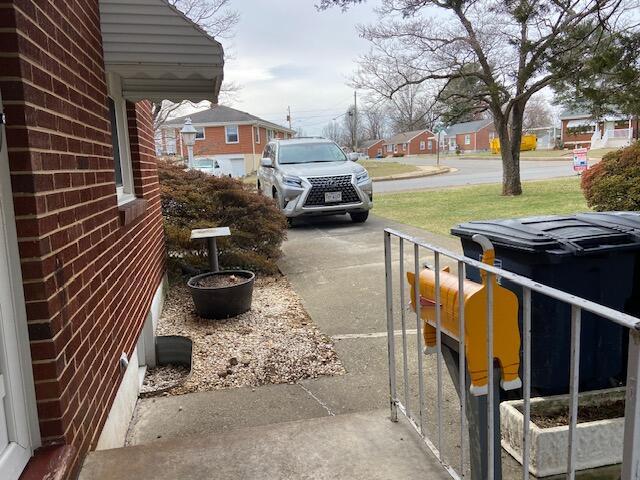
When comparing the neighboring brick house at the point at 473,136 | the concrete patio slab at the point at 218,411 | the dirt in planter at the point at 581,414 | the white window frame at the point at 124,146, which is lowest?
the concrete patio slab at the point at 218,411

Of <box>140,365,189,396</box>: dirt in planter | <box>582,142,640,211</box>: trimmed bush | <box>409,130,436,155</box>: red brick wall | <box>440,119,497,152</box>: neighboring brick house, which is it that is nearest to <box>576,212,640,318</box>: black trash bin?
<box>140,365,189,396</box>: dirt in planter

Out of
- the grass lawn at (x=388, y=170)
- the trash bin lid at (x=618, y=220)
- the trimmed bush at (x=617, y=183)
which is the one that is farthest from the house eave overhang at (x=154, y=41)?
the grass lawn at (x=388, y=170)

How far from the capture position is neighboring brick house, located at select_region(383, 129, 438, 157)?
9244 centimetres

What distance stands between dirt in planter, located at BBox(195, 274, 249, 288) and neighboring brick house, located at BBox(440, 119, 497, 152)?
81942 mm

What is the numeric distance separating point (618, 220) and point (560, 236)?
59 cm

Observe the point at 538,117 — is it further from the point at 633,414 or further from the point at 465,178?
the point at 633,414

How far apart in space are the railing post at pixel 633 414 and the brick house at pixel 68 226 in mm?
1838

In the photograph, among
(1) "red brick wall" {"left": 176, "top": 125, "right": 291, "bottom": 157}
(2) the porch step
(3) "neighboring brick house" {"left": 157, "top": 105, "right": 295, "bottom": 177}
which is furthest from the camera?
(1) "red brick wall" {"left": 176, "top": 125, "right": 291, "bottom": 157}

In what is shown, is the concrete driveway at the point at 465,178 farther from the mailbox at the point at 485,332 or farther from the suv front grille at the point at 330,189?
the mailbox at the point at 485,332

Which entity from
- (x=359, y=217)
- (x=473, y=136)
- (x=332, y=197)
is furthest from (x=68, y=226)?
(x=473, y=136)

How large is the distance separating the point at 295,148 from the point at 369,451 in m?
10.8

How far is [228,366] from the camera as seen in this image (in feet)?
14.6

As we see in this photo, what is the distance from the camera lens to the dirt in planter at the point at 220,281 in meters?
5.78

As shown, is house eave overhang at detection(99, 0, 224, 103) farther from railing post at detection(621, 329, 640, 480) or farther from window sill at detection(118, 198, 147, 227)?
railing post at detection(621, 329, 640, 480)
